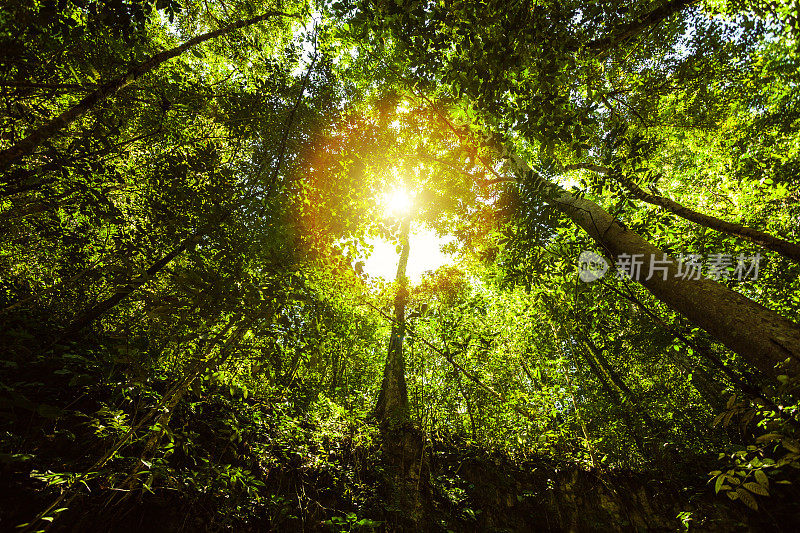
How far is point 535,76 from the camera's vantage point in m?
3.04

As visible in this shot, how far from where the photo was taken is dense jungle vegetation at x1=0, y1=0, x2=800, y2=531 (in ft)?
9.20

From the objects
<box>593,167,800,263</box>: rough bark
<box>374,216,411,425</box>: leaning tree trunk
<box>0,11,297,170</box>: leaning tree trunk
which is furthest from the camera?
<box>374,216,411,425</box>: leaning tree trunk

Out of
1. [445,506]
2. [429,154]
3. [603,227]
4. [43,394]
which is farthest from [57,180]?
[603,227]

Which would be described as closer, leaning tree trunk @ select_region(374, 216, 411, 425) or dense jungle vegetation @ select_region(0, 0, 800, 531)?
dense jungle vegetation @ select_region(0, 0, 800, 531)

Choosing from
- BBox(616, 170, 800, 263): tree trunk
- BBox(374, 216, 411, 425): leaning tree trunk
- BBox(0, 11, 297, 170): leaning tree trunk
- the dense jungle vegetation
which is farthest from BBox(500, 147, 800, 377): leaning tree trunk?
BBox(0, 11, 297, 170): leaning tree trunk

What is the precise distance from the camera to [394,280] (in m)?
5.58

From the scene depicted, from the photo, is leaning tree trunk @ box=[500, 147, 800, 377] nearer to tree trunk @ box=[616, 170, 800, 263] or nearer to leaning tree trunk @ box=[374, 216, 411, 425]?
tree trunk @ box=[616, 170, 800, 263]

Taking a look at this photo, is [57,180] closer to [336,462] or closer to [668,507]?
[336,462]

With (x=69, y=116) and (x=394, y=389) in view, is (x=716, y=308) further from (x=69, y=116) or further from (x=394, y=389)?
(x=69, y=116)

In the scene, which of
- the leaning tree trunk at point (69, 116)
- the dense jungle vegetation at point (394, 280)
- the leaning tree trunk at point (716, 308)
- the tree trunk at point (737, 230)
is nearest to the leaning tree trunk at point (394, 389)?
the dense jungle vegetation at point (394, 280)

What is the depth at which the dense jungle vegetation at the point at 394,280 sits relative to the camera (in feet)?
9.20

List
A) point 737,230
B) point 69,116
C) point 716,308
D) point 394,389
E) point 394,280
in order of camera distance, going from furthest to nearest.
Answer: point 394,389, point 394,280, point 69,116, point 737,230, point 716,308


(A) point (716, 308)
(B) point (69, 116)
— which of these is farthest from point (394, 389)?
(B) point (69, 116)

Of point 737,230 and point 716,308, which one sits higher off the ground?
point 737,230
